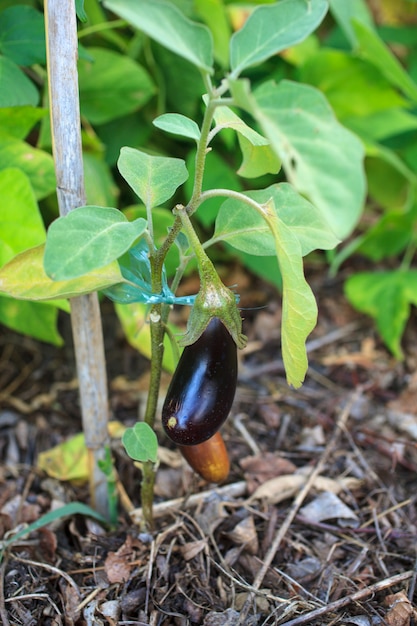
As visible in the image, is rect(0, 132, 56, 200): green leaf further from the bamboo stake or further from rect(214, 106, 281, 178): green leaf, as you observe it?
rect(214, 106, 281, 178): green leaf

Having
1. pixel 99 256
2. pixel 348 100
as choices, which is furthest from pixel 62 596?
pixel 348 100

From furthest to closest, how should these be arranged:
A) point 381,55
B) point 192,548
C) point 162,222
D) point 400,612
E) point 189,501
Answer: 1. point 381,55
2. point 162,222
3. point 189,501
4. point 192,548
5. point 400,612

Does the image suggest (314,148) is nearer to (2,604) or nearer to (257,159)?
(257,159)

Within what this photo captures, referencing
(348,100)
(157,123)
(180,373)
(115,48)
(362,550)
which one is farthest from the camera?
(348,100)

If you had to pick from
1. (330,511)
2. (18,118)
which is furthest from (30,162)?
(330,511)

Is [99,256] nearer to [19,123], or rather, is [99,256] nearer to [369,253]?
[19,123]

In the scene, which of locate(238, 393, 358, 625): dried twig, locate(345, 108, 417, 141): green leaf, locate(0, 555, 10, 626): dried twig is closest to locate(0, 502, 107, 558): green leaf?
locate(0, 555, 10, 626): dried twig

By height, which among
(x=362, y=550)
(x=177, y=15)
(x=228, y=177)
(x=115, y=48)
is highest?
(x=177, y=15)
